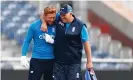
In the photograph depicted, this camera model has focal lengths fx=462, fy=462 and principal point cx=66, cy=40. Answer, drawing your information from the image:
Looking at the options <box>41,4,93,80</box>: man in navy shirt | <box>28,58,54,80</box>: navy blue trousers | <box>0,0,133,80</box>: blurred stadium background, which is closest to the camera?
<box>41,4,93,80</box>: man in navy shirt

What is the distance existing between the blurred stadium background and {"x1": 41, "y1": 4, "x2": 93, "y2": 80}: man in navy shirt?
10.8 feet

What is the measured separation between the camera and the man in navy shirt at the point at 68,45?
5.69 m

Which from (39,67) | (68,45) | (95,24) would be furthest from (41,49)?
(95,24)

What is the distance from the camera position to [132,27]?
33.3 feet

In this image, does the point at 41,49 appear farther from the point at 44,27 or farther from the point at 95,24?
the point at 95,24

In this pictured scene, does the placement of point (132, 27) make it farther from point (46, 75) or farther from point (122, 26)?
point (46, 75)

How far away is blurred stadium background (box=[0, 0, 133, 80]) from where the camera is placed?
380 inches

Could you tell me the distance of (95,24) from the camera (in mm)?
10320

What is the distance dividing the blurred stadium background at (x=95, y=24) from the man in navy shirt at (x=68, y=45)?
10.8 ft

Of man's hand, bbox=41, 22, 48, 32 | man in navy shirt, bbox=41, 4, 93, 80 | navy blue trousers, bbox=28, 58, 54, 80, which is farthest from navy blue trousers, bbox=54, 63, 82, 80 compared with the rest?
man's hand, bbox=41, 22, 48, 32

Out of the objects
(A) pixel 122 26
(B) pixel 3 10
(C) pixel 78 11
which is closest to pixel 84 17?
(C) pixel 78 11

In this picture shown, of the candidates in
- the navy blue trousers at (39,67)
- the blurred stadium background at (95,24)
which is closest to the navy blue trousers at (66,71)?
the navy blue trousers at (39,67)

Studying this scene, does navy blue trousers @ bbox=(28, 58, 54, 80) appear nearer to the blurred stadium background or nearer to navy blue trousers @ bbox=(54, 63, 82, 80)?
navy blue trousers @ bbox=(54, 63, 82, 80)

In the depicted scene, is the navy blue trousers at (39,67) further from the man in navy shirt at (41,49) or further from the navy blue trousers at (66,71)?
the navy blue trousers at (66,71)
